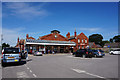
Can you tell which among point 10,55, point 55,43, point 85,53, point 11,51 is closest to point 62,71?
point 10,55

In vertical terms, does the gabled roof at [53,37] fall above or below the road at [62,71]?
above

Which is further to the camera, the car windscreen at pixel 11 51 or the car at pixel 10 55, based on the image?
the car windscreen at pixel 11 51

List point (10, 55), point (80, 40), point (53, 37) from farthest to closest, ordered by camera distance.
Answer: point (80, 40), point (53, 37), point (10, 55)

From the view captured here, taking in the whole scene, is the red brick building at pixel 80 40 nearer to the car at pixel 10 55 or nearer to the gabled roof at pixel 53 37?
the gabled roof at pixel 53 37

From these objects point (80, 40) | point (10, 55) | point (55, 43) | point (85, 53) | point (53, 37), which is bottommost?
point (85, 53)

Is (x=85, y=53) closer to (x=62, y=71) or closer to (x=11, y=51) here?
(x=11, y=51)

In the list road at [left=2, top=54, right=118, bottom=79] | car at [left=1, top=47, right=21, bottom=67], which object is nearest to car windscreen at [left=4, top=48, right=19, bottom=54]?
car at [left=1, top=47, right=21, bottom=67]

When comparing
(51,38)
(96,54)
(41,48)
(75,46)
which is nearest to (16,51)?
(96,54)

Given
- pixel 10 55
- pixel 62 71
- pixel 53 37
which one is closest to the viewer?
pixel 62 71

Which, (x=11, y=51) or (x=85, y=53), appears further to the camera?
(x=85, y=53)

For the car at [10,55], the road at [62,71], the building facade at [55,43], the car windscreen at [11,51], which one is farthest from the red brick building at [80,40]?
the car at [10,55]

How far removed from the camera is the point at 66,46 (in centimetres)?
5488

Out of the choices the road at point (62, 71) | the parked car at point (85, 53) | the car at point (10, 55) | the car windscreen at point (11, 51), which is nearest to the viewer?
the road at point (62, 71)

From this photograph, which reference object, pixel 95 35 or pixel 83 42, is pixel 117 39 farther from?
pixel 83 42
